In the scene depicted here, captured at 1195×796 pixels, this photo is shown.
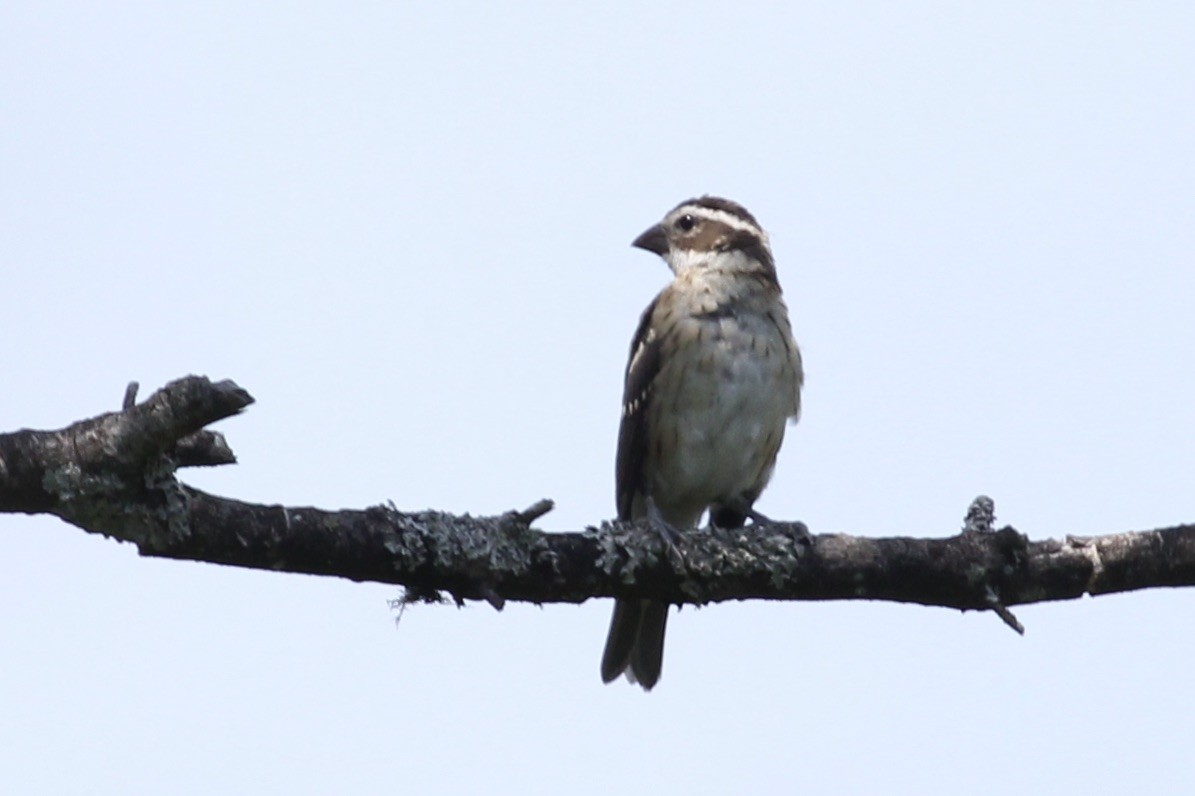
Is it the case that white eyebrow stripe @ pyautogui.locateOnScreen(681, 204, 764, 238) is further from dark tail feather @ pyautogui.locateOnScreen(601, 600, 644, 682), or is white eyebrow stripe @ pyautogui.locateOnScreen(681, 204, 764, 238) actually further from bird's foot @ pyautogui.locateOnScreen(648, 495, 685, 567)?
bird's foot @ pyautogui.locateOnScreen(648, 495, 685, 567)

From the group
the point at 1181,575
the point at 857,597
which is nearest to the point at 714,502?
the point at 857,597

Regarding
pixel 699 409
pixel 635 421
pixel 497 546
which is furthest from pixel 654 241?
pixel 497 546

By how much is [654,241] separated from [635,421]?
64.0 inches

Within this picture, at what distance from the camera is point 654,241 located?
10.0m

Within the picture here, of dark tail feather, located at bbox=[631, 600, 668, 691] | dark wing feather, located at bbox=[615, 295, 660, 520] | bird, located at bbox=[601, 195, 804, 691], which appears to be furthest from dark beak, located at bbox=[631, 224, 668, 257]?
dark tail feather, located at bbox=[631, 600, 668, 691]

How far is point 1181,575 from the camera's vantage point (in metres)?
6.20

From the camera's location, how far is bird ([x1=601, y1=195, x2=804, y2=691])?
8.62m

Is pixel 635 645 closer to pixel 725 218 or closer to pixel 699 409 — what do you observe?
pixel 699 409

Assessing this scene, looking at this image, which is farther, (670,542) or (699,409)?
(699,409)

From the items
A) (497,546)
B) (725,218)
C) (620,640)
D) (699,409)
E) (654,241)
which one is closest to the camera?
(497,546)

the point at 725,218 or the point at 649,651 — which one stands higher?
the point at 725,218

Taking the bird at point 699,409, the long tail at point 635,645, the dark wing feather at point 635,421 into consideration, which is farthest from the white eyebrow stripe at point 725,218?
the long tail at point 635,645

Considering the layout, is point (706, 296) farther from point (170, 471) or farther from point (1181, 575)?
point (170, 471)

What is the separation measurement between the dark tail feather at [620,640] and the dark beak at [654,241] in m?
2.36
